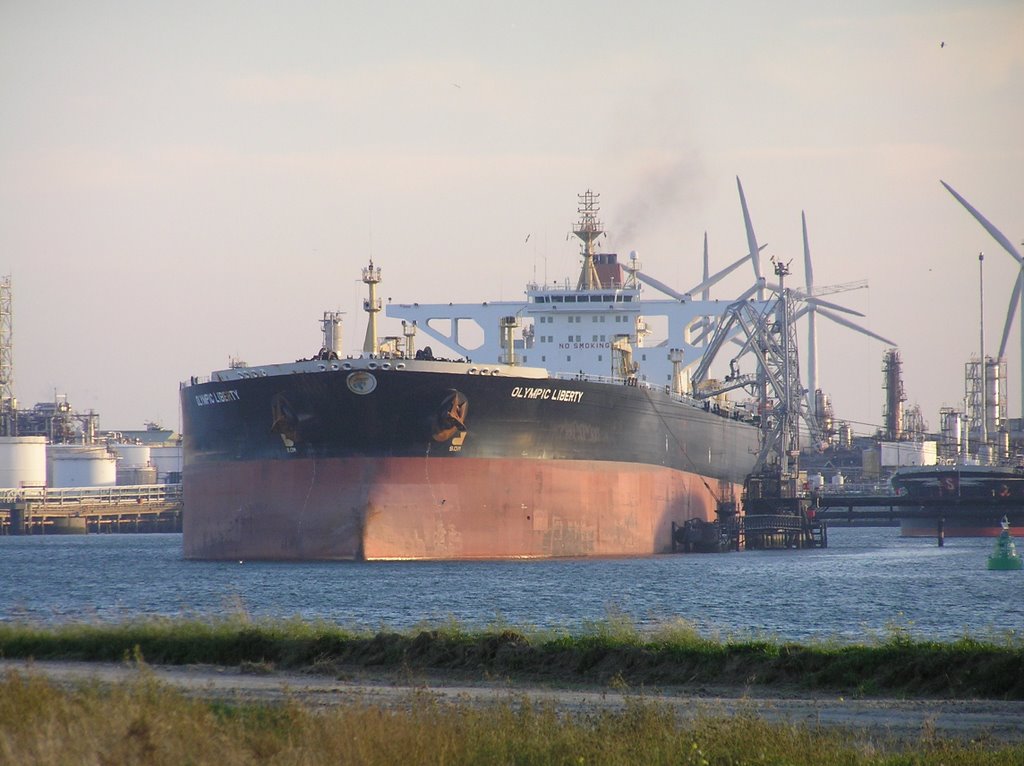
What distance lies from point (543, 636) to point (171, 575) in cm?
1903

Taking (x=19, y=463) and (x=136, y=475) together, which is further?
(x=136, y=475)

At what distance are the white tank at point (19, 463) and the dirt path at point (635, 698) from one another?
74125mm

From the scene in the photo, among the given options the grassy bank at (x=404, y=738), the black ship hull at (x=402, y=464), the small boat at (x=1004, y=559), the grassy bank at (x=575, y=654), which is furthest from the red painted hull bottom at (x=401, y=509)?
the grassy bank at (x=404, y=738)

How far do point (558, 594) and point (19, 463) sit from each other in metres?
65.9

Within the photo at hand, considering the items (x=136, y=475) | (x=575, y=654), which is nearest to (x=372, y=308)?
(x=575, y=654)

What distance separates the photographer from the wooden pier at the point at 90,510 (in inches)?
2960

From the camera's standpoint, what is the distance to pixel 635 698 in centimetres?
946

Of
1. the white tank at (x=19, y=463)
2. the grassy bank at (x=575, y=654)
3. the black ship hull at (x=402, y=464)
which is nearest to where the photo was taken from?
the grassy bank at (x=575, y=654)

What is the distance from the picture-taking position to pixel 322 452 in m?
31.8

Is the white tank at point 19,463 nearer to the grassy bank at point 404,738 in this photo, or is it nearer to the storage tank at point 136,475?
the storage tank at point 136,475

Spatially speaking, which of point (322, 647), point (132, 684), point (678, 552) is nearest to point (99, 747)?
point (132, 684)

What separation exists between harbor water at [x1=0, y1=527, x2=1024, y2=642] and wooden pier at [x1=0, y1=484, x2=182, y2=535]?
3878cm

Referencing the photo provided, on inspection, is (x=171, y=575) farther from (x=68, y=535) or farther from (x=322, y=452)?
(x=68, y=535)

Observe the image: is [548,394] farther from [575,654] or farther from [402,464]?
[575,654]
